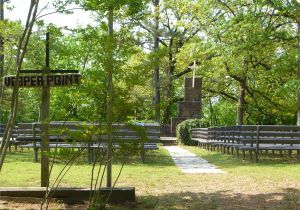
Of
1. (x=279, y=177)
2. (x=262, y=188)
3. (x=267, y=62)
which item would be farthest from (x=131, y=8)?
(x=267, y=62)

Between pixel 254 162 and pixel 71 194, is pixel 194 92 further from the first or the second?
pixel 71 194

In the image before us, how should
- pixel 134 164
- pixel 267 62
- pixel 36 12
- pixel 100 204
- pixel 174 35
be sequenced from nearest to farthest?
1. pixel 36 12
2. pixel 100 204
3. pixel 134 164
4. pixel 267 62
5. pixel 174 35

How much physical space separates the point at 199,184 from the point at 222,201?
1.38 meters

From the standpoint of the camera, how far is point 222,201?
18.6ft

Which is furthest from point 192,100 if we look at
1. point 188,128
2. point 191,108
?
point 188,128

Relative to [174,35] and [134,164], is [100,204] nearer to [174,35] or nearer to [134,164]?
[134,164]

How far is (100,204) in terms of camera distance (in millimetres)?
5117

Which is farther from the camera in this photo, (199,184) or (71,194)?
(199,184)

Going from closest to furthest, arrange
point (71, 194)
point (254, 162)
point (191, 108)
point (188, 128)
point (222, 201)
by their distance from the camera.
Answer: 1. point (71, 194)
2. point (222, 201)
3. point (254, 162)
4. point (188, 128)
5. point (191, 108)

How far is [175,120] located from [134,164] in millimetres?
16536

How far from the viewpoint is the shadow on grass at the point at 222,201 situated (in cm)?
537

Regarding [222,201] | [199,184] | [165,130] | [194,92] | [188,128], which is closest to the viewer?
[222,201]

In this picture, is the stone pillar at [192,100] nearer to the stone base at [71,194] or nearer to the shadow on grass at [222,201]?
the shadow on grass at [222,201]

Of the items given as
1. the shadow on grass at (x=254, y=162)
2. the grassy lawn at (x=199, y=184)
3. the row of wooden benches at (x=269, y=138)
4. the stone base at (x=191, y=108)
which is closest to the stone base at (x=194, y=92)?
the stone base at (x=191, y=108)
